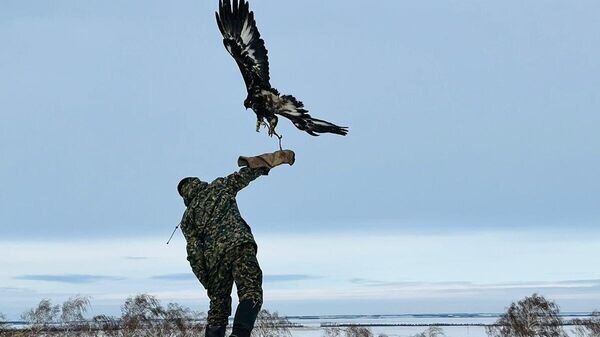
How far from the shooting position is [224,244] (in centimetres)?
793

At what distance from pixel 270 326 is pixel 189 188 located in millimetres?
110195

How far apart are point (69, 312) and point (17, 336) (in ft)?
287

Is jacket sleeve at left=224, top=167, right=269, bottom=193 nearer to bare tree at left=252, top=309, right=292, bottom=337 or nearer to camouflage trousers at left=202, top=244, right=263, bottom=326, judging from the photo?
camouflage trousers at left=202, top=244, right=263, bottom=326

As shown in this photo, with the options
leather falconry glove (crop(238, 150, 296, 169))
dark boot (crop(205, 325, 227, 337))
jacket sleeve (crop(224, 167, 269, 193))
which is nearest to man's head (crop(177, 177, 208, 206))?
jacket sleeve (crop(224, 167, 269, 193))

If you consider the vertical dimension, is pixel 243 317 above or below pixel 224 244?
below

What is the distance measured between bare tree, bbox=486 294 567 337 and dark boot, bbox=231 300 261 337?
343 ft

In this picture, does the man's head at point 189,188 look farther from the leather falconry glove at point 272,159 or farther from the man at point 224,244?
the leather falconry glove at point 272,159

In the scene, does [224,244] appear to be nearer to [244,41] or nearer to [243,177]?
[243,177]

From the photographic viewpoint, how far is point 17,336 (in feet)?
44.7

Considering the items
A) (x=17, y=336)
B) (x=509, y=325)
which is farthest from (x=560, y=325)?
(x=17, y=336)

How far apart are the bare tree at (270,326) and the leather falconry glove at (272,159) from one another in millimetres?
104113

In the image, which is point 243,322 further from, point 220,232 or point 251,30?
point 251,30

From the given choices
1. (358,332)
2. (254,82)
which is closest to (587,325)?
(358,332)

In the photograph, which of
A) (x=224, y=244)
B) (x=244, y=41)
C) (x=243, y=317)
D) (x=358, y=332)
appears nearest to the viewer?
(x=243, y=317)
